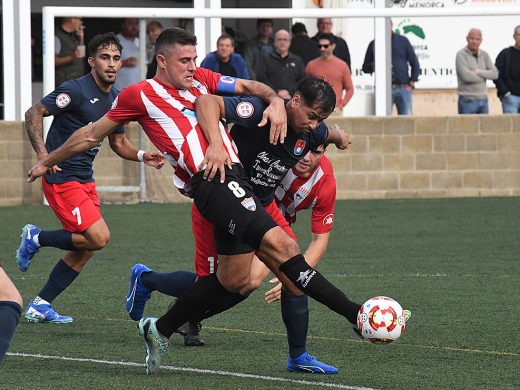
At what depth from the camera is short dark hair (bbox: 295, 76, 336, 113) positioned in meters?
7.17

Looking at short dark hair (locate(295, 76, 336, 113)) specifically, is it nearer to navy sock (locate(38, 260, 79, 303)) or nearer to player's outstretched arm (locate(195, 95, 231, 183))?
player's outstretched arm (locate(195, 95, 231, 183))

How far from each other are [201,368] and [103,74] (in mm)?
2976

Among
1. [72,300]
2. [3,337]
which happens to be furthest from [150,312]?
[3,337]

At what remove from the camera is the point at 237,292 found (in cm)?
754

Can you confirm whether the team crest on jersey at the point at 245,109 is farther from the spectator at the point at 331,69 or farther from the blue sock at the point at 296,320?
the spectator at the point at 331,69

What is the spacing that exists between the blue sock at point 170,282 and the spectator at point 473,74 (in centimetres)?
1127

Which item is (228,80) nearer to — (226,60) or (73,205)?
(73,205)

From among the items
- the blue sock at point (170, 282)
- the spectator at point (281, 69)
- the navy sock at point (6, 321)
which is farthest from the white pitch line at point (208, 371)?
the spectator at point (281, 69)

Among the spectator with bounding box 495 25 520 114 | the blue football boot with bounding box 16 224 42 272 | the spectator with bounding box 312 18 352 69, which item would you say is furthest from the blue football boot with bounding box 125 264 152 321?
the spectator with bounding box 495 25 520 114

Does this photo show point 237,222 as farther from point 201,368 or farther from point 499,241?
point 499,241

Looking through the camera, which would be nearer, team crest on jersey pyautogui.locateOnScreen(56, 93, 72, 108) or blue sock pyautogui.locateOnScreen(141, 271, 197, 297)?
blue sock pyautogui.locateOnScreen(141, 271, 197, 297)

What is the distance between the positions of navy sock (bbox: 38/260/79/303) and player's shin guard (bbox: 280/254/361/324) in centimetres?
303

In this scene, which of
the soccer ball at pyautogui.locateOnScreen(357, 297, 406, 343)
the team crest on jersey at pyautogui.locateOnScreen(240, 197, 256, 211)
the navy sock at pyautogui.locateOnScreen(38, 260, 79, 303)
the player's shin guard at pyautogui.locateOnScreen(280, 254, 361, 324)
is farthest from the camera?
the navy sock at pyautogui.locateOnScreen(38, 260, 79, 303)

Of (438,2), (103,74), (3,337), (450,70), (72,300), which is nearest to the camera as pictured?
(3,337)
